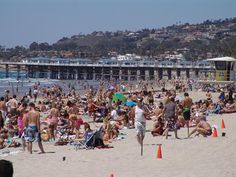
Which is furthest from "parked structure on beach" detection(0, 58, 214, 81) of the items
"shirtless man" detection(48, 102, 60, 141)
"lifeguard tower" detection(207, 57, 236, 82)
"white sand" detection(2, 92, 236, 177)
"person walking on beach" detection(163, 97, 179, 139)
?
"white sand" detection(2, 92, 236, 177)

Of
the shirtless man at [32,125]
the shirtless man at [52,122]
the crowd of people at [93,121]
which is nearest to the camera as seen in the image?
the shirtless man at [32,125]

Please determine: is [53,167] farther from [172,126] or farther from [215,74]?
[215,74]

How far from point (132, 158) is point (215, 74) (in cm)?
3256

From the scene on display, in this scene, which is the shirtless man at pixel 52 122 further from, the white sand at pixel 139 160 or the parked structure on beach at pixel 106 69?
the parked structure on beach at pixel 106 69

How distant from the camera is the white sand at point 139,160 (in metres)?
8.77

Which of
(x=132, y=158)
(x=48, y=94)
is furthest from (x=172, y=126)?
(x=48, y=94)

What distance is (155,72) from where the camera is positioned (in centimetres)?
10675

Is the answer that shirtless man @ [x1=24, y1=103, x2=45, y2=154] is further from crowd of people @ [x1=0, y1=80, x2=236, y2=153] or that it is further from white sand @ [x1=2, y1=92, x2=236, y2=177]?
white sand @ [x1=2, y1=92, x2=236, y2=177]

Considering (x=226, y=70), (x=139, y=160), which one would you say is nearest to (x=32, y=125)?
(x=139, y=160)

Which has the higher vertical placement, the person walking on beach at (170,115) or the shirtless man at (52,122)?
the person walking on beach at (170,115)

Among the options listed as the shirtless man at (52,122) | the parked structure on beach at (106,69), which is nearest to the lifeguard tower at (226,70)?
the shirtless man at (52,122)

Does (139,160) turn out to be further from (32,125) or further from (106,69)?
(106,69)

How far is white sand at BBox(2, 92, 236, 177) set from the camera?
8.77m

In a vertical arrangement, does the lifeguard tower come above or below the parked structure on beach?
above
